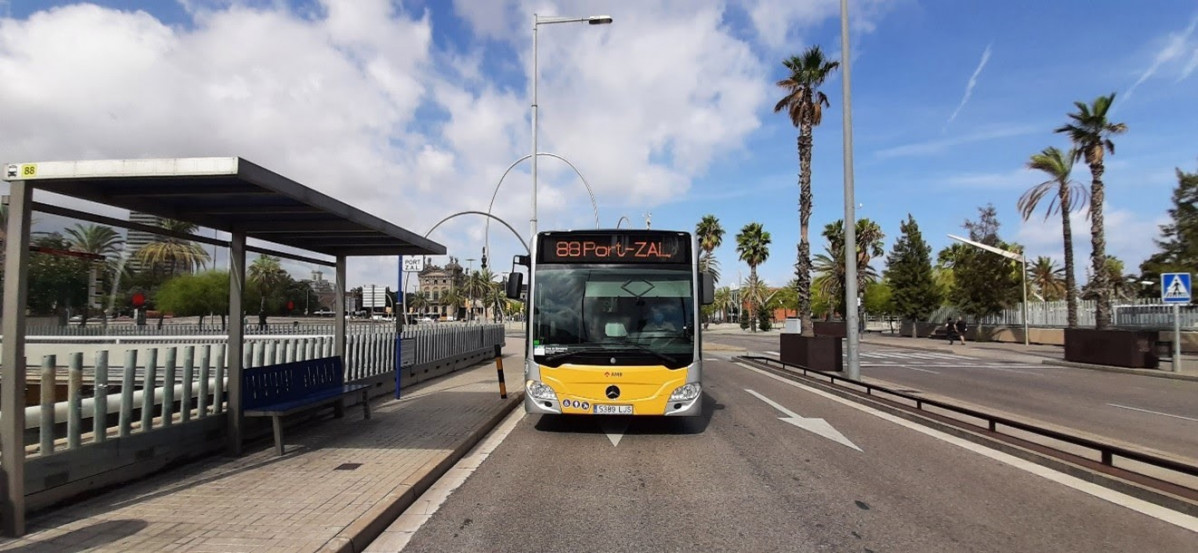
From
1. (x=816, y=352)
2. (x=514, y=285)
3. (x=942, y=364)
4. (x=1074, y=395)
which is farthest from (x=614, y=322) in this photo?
(x=942, y=364)

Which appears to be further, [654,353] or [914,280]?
[914,280]

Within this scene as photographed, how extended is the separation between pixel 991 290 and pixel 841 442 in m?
41.7

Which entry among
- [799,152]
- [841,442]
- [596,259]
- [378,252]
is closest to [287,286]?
[378,252]

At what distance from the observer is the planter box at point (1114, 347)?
21.3 m

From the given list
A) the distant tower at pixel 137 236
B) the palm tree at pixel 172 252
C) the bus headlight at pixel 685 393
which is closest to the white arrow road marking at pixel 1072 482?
the bus headlight at pixel 685 393

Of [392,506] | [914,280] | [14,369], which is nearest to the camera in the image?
[14,369]

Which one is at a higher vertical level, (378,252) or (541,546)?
(378,252)

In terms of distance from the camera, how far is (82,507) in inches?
202

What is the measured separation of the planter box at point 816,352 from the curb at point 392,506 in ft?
40.5

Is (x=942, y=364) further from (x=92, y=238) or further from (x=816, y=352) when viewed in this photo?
(x=92, y=238)

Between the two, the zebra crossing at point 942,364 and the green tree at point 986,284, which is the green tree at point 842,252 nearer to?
the green tree at point 986,284

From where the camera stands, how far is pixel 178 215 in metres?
7.01

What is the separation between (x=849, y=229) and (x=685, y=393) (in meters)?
8.62

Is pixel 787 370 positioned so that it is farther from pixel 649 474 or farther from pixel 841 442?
pixel 649 474
